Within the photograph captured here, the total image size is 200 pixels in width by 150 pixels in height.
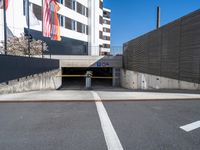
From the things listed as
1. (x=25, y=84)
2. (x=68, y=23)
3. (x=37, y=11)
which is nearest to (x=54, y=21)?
(x=37, y=11)

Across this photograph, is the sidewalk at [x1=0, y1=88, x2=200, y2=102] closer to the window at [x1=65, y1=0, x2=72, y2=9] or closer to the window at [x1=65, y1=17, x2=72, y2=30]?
the window at [x1=65, y1=17, x2=72, y2=30]

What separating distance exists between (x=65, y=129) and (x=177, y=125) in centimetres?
249

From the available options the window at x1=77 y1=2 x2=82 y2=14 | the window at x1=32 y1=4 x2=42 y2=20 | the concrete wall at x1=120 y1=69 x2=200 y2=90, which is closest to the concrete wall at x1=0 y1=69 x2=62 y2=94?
the concrete wall at x1=120 y1=69 x2=200 y2=90

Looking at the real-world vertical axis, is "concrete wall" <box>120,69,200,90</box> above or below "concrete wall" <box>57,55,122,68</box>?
below

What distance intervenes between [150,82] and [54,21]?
17.4m

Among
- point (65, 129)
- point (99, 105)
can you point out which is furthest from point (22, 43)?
point (65, 129)

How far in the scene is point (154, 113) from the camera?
16.6ft

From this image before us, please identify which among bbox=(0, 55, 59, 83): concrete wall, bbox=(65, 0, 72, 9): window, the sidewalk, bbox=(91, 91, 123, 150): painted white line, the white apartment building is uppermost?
bbox=(65, 0, 72, 9): window

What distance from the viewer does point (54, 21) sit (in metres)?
26.8

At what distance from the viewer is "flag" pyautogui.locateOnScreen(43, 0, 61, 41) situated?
2484 cm

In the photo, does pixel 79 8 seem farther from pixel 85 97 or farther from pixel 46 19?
pixel 85 97

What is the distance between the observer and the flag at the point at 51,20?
24844 millimetres

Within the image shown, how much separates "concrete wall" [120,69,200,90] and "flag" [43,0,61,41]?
1179 cm

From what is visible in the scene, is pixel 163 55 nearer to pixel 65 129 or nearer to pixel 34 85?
pixel 34 85
